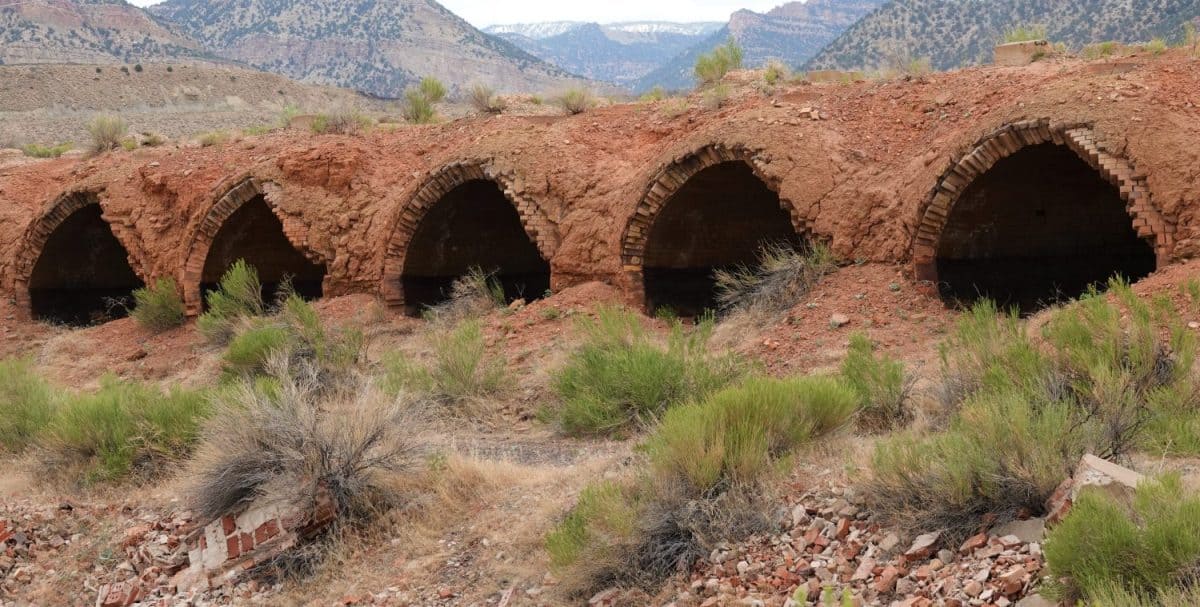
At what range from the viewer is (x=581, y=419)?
10.7 metres

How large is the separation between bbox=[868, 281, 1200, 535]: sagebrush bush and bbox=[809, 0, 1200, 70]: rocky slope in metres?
25.6

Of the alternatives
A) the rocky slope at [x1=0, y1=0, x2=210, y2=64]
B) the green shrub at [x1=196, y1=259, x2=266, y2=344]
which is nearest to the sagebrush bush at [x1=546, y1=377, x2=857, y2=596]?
the green shrub at [x1=196, y1=259, x2=266, y2=344]

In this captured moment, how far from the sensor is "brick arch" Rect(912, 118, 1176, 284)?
11203 millimetres

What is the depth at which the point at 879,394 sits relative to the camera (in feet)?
29.4

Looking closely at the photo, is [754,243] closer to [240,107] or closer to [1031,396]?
[1031,396]

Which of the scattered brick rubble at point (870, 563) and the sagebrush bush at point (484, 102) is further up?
the sagebrush bush at point (484, 102)

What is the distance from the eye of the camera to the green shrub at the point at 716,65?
61.2 ft

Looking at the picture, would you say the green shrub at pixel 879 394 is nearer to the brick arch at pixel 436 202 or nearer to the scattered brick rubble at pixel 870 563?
the scattered brick rubble at pixel 870 563

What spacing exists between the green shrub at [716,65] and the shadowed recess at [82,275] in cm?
1098

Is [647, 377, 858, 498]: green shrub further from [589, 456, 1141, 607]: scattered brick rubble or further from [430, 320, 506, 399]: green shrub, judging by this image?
[430, 320, 506, 399]: green shrub

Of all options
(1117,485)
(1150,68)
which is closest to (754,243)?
(1150,68)

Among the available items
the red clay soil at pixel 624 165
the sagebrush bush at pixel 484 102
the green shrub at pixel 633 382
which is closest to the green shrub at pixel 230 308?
the red clay soil at pixel 624 165

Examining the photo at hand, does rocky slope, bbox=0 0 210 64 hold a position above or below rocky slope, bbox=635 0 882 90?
above

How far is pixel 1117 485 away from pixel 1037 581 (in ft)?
1.79
